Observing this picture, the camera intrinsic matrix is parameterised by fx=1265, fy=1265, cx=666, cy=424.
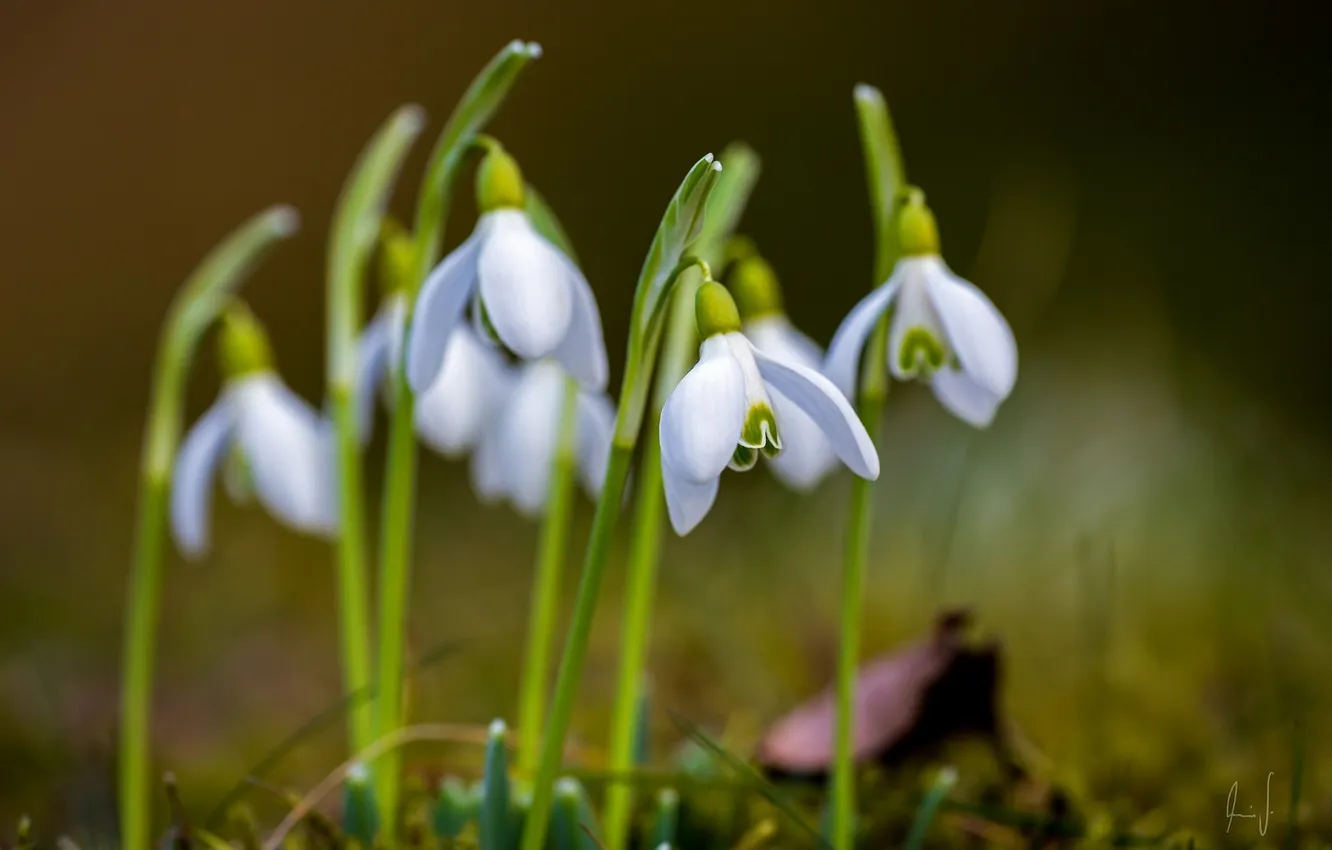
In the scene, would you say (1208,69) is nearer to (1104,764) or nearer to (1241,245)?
(1241,245)

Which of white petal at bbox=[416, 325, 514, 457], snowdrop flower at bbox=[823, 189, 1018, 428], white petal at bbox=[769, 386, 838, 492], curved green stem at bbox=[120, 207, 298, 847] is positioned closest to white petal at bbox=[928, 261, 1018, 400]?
snowdrop flower at bbox=[823, 189, 1018, 428]

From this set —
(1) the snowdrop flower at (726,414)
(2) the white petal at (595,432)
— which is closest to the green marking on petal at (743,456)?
(1) the snowdrop flower at (726,414)

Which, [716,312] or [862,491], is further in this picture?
[862,491]

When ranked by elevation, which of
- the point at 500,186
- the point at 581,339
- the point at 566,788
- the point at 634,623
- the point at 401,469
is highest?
the point at 500,186

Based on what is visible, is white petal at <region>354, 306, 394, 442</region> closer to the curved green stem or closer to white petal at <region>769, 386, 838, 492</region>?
the curved green stem

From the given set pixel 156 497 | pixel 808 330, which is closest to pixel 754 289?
pixel 156 497

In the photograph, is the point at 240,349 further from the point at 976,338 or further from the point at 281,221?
the point at 976,338

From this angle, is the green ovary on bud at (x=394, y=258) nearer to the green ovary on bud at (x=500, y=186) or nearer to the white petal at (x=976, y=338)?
the green ovary on bud at (x=500, y=186)
